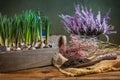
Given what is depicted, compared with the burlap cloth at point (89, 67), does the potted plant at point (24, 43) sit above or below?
above

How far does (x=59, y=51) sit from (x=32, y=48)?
19 centimetres

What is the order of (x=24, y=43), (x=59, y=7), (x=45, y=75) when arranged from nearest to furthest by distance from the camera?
(x=45, y=75)
(x=24, y=43)
(x=59, y=7)

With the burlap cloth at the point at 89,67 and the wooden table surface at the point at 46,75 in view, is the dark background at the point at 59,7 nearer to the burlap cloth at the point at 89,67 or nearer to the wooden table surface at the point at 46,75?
the burlap cloth at the point at 89,67

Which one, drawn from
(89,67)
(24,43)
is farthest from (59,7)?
(89,67)

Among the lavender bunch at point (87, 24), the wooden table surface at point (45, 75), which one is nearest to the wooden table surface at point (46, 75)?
the wooden table surface at point (45, 75)

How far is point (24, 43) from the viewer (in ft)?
3.66

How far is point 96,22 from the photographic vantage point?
1.21m

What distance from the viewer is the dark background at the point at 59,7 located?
11.4ft

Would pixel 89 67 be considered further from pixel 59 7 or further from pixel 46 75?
pixel 59 7

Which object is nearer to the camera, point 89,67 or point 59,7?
point 89,67

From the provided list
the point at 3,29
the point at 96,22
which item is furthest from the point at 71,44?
the point at 3,29

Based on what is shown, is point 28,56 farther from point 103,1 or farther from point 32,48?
point 103,1

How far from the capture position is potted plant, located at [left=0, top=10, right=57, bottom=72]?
3.31ft

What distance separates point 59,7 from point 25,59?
2.58 meters
